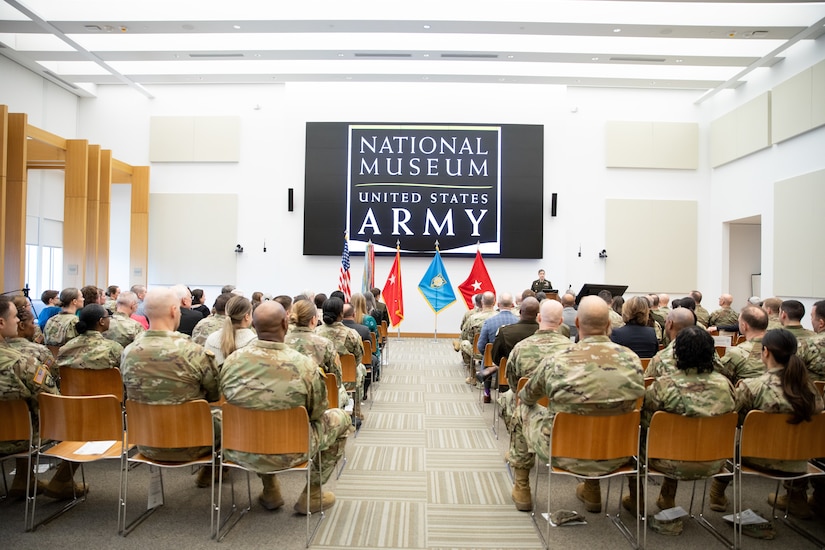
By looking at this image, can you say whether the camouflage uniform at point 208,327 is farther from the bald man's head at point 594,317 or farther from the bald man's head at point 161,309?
the bald man's head at point 594,317

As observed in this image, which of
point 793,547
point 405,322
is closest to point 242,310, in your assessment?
point 793,547

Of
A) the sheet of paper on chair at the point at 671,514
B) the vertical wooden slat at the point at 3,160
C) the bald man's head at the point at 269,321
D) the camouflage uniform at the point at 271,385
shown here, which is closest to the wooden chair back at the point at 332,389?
the camouflage uniform at the point at 271,385

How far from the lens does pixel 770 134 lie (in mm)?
11203

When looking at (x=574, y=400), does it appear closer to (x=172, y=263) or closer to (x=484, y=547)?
(x=484, y=547)

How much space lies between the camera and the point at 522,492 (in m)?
3.45

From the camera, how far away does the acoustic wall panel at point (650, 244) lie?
13547 millimetres

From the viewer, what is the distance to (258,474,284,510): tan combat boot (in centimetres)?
335

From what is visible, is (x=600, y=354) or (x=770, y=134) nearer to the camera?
(x=600, y=354)

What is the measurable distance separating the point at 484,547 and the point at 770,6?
35.9 feet

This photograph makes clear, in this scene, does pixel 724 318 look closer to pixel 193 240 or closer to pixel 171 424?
pixel 171 424

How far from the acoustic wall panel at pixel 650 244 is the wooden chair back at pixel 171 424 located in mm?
12331

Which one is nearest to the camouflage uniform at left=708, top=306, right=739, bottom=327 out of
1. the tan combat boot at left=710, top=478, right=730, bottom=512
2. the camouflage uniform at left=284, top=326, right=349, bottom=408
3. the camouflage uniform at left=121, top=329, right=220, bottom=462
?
the tan combat boot at left=710, top=478, right=730, bottom=512

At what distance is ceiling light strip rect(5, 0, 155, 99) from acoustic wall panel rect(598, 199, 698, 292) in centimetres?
1232

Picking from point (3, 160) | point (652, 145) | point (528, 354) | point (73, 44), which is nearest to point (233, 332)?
point (528, 354)
